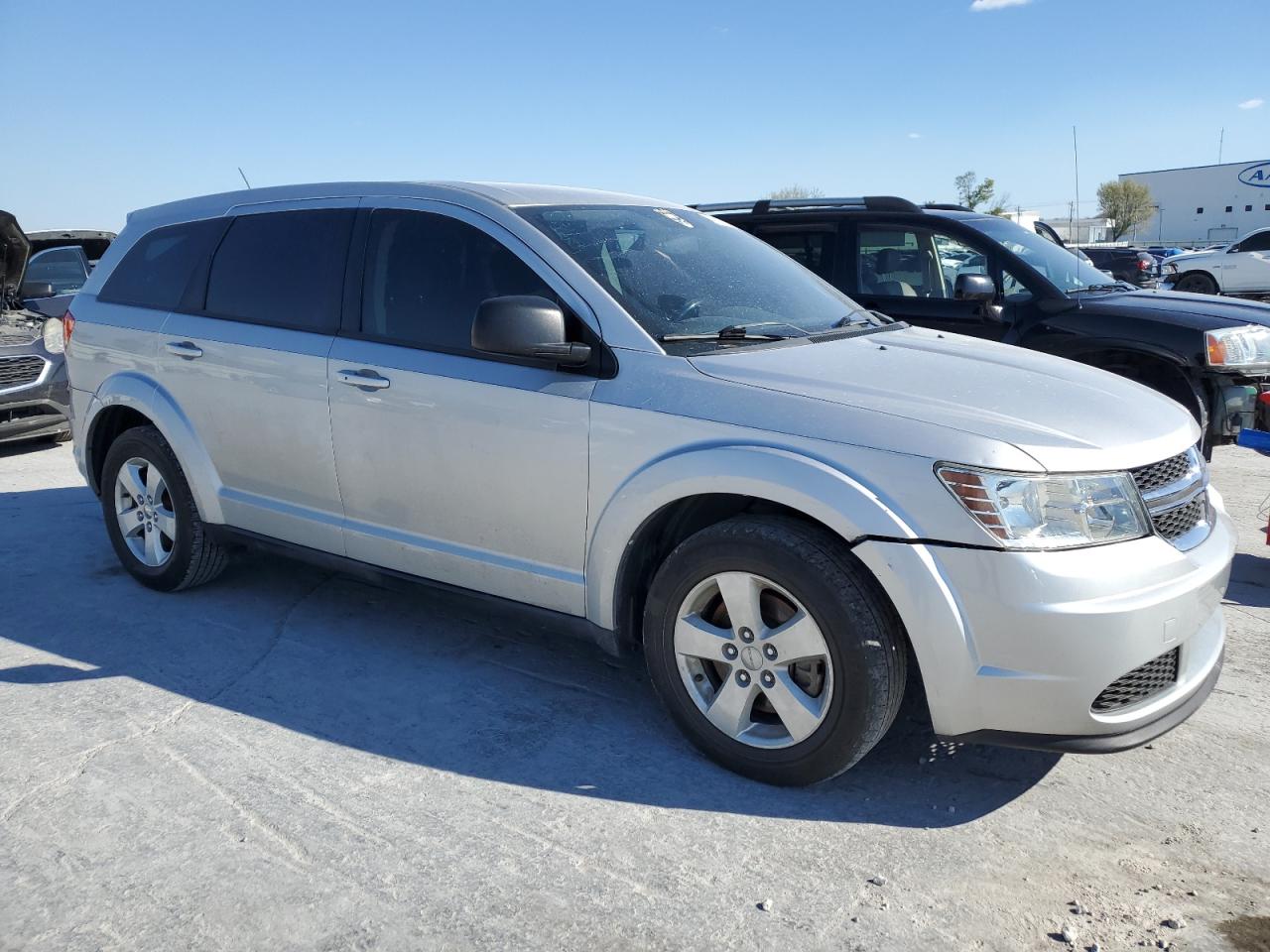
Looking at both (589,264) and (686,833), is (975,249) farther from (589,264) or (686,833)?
(686,833)

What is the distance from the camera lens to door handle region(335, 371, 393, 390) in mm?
4082

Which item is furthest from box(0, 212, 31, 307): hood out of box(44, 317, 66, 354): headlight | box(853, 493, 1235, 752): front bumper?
box(853, 493, 1235, 752): front bumper

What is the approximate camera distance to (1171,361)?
6.41 meters

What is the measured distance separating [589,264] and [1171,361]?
4230mm

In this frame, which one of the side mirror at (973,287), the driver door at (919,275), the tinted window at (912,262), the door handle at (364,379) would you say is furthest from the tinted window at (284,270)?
the tinted window at (912,262)

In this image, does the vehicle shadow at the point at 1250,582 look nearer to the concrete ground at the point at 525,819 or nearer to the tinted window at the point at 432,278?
the concrete ground at the point at 525,819

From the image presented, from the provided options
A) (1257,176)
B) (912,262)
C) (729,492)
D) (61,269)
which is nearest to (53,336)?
(61,269)

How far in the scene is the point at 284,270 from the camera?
15.2 ft

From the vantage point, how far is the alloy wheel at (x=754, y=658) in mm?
3195

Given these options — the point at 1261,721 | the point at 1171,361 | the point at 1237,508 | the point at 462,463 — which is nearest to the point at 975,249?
the point at 1171,361

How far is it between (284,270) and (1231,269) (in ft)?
74.4

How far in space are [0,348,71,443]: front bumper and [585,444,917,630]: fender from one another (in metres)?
6.61

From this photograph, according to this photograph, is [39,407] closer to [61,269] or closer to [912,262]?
[61,269]

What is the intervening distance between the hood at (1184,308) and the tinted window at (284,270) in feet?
15.2
